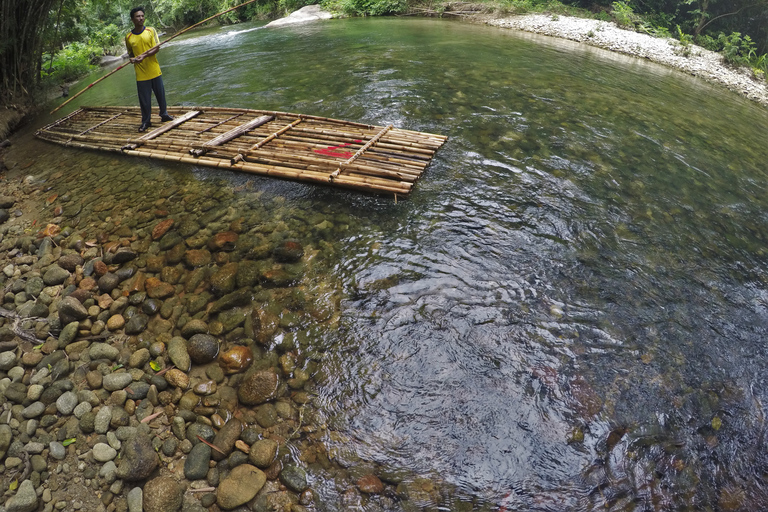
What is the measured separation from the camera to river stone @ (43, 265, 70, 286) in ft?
14.6

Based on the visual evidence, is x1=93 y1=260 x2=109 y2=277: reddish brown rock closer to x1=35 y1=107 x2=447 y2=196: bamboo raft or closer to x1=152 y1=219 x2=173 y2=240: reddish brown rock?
x1=152 y1=219 x2=173 y2=240: reddish brown rock

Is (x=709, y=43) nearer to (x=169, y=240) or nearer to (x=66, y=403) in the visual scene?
(x=169, y=240)

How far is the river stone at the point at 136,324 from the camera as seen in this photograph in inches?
152

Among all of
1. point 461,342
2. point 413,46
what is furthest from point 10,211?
point 413,46

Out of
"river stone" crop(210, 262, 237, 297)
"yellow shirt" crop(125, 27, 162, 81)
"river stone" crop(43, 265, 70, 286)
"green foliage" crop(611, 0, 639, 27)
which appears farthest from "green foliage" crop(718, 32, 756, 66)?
"river stone" crop(43, 265, 70, 286)

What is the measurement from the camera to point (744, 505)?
2668 millimetres

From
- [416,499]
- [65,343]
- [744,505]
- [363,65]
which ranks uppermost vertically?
[363,65]

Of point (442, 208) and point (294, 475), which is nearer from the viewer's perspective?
point (294, 475)

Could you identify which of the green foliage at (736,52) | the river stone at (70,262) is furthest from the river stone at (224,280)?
the green foliage at (736,52)

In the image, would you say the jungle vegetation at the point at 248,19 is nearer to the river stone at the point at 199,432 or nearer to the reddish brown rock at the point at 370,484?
the river stone at the point at 199,432

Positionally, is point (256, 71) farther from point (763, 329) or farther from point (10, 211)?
point (763, 329)

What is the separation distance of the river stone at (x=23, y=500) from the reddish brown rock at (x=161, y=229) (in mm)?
3021

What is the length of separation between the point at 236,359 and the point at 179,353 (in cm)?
57

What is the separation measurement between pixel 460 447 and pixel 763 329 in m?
3.52
